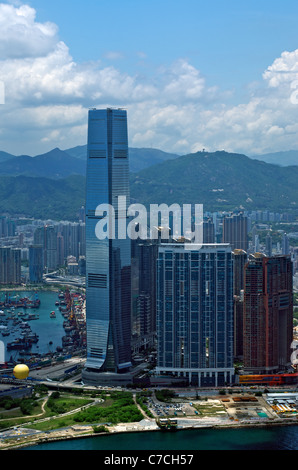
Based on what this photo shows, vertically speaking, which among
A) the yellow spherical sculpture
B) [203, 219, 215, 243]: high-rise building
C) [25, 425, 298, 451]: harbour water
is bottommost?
[25, 425, 298, 451]: harbour water

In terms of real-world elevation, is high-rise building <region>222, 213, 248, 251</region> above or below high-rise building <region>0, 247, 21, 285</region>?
above

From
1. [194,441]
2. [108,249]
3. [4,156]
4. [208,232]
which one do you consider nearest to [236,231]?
[208,232]

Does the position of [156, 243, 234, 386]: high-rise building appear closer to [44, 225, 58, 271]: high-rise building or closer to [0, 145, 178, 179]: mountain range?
[44, 225, 58, 271]: high-rise building

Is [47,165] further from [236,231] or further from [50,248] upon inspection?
[236,231]

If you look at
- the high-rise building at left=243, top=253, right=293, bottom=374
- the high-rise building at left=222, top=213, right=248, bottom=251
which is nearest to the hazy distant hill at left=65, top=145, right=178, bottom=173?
the high-rise building at left=222, top=213, right=248, bottom=251

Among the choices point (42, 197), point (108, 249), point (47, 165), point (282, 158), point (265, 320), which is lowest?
point (265, 320)

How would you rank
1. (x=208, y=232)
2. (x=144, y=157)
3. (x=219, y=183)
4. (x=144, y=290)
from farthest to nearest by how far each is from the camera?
(x=144, y=157) → (x=219, y=183) → (x=208, y=232) → (x=144, y=290)

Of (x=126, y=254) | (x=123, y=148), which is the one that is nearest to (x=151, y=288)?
(x=126, y=254)
